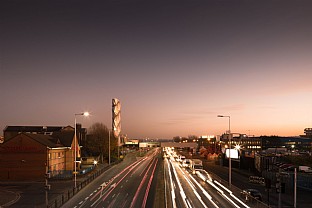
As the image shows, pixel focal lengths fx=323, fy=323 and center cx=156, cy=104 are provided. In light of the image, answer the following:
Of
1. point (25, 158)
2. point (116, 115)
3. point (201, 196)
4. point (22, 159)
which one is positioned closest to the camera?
point (201, 196)

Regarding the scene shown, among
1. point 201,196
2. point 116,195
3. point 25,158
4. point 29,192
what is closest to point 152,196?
point 116,195

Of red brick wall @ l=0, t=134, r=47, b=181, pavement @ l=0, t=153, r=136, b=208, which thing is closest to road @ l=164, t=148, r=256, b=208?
pavement @ l=0, t=153, r=136, b=208

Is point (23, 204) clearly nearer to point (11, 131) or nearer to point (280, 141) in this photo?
point (11, 131)

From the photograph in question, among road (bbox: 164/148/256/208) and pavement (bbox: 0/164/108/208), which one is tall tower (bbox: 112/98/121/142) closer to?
pavement (bbox: 0/164/108/208)

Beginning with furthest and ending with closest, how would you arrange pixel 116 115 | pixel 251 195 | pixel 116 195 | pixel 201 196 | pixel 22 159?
pixel 116 115 < pixel 22 159 < pixel 116 195 < pixel 201 196 < pixel 251 195

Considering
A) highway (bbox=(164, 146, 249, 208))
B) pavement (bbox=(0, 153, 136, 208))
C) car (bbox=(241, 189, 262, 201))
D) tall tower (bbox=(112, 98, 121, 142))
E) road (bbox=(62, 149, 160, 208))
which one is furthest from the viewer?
tall tower (bbox=(112, 98, 121, 142))

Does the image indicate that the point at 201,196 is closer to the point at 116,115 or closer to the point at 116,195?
the point at 116,195

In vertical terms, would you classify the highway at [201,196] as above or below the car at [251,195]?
below

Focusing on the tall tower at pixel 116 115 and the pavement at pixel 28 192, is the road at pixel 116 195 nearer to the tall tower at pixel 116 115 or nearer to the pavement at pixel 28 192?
the pavement at pixel 28 192

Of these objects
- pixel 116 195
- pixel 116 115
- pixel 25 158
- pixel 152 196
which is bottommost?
pixel 116 195

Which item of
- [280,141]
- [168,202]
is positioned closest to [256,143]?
[280,141]

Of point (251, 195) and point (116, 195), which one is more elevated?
point (251, 195)

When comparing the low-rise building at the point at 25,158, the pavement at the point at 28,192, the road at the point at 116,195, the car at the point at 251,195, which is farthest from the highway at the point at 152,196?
the low-rise building at the point at 25,158

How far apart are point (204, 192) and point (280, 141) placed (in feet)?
480
